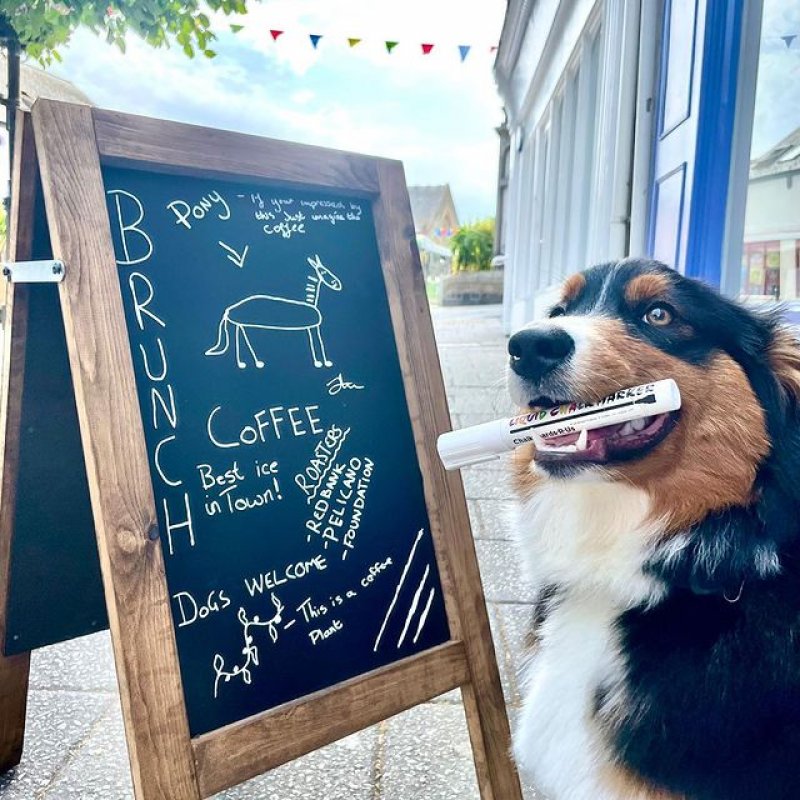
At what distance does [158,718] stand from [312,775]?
78 cm

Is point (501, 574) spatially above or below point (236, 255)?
below

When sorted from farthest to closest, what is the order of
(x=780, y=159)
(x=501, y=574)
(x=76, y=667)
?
(x=501, y=574)
(x=780, y=159)
(x=76, y=667)

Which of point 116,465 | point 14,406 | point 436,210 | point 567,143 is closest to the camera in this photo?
point 116,465

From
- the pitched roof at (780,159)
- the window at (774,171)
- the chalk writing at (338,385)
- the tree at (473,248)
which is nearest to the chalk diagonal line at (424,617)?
the chalk writing at (338,385)

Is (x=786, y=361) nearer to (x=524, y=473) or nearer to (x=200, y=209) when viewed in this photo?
(x=524, y=473)

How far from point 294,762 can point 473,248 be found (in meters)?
17.4

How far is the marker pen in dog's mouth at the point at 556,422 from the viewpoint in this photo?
3.58 ft

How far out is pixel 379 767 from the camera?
5.81ft

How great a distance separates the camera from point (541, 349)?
1.22 meters

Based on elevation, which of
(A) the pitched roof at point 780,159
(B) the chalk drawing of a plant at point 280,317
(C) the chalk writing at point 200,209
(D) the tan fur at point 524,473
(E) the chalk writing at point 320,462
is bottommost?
(D) the tan fur at point 524,473

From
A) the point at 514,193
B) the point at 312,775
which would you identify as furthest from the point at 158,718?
the point at 514,193

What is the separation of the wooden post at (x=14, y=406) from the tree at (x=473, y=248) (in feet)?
56.5

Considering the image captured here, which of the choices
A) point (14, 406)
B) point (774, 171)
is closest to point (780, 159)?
point (774, 171)

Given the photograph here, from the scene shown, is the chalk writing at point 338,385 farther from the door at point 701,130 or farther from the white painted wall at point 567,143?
the door at point 701,130
